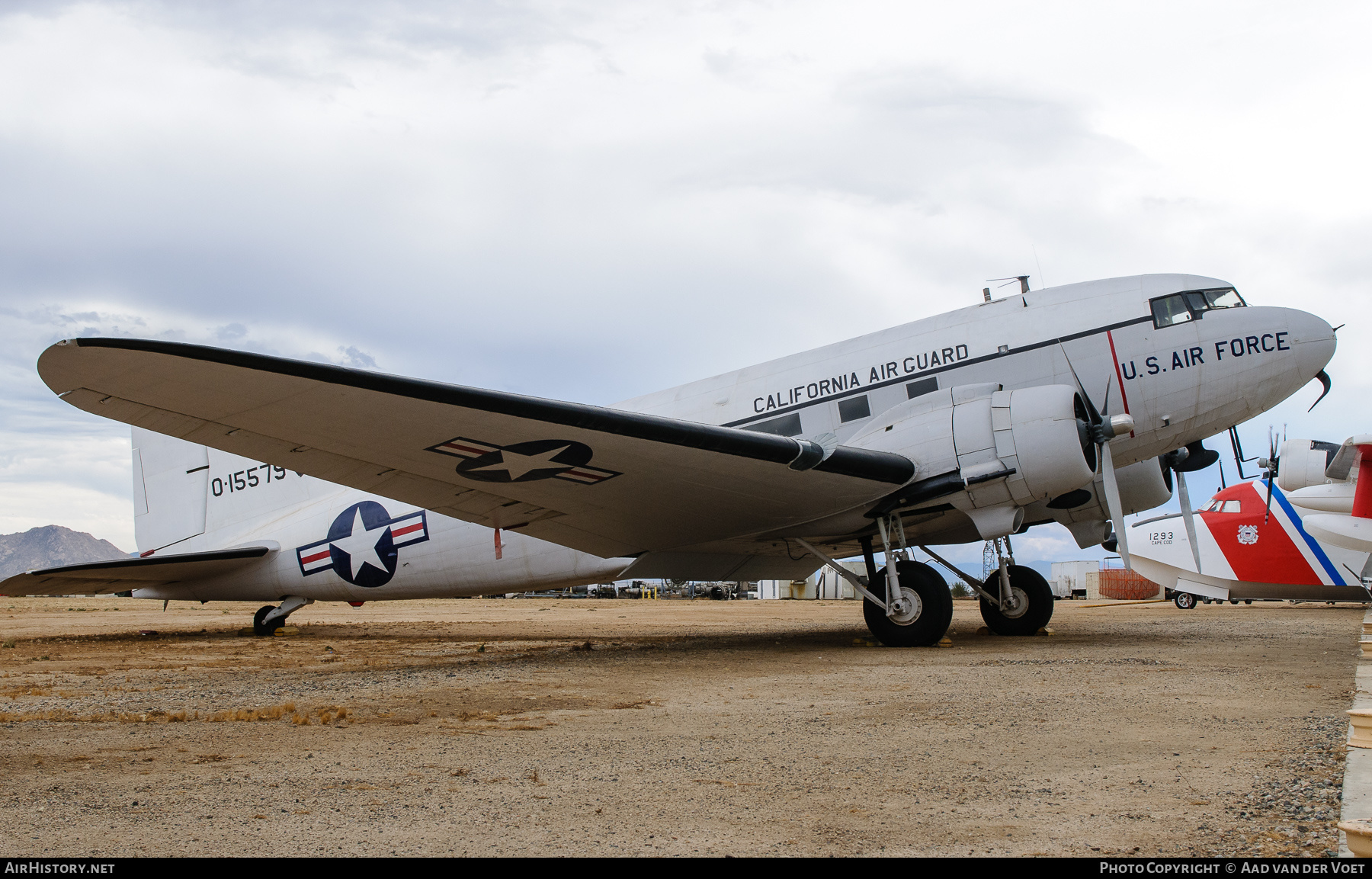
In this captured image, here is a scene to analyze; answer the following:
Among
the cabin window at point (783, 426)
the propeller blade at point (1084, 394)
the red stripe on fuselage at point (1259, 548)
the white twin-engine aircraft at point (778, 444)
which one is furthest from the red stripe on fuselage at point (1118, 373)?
the red stripe on fuselage at point (1259, 548)

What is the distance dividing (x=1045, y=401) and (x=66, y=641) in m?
14.6

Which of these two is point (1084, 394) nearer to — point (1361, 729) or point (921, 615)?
point (921, 615)

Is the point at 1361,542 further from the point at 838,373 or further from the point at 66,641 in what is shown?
the point at 66,641

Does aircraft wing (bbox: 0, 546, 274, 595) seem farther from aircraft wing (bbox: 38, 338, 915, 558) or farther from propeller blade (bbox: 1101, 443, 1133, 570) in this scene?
propeller blade (bbox: 1101, 443, 1133, 570)

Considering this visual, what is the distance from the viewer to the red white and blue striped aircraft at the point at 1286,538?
20.0m

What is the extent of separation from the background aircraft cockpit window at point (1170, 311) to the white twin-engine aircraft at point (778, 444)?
1.2 inches

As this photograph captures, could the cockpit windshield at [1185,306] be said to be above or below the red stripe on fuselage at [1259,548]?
above

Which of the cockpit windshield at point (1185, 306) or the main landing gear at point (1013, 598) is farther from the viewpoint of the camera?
the main landing gear at point (1013, 598)

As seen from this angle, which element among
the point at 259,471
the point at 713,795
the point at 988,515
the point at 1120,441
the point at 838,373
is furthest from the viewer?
the point at 259,471

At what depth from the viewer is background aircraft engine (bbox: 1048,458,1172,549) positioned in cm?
1215

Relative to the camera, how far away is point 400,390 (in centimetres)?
698

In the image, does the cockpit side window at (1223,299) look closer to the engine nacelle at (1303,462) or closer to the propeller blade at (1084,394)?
the propeller blade at (1084,394)

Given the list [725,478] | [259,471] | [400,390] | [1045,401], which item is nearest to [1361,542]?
[1045,401]

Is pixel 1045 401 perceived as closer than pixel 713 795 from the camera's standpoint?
No
